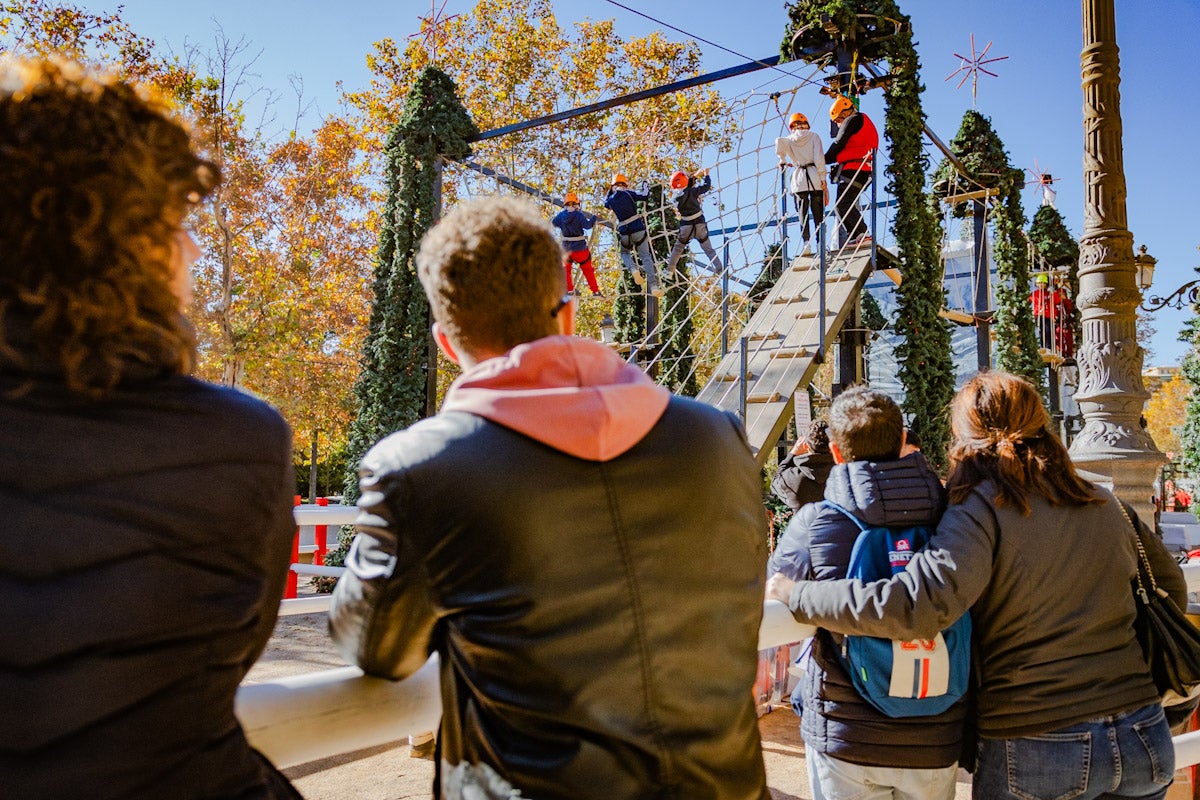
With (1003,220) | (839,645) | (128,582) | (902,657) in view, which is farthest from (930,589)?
(1003,220)

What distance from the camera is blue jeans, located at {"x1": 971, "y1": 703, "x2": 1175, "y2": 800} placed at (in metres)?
1.97

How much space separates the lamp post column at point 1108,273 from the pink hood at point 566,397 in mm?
5667

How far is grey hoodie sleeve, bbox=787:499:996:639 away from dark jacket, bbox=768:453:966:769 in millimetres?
100

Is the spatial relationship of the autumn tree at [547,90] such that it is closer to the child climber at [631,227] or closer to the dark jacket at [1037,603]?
the child climber at [631,227]

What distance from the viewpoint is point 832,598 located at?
203 centimetres

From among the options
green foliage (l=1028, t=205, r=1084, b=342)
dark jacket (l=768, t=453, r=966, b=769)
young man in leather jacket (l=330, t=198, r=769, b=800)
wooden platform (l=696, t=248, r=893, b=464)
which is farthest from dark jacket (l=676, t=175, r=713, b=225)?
young man in leather jacket (l=330, t=198, r=769, b=800)

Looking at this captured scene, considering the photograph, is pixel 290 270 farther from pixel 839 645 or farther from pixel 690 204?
pixel 839 645

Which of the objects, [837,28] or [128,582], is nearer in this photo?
[128,582]

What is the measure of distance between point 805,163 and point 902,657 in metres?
7.88

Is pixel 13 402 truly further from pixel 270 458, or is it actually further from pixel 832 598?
pixel 832 598

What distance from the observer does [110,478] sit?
930 millimetres

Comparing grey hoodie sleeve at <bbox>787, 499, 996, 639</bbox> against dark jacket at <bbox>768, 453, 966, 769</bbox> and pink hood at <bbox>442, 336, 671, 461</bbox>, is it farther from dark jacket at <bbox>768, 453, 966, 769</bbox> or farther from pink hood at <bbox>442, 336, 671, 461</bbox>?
pink hood at <bbox>442, 336, 671, 461</bbox>

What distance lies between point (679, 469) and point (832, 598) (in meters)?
0.97

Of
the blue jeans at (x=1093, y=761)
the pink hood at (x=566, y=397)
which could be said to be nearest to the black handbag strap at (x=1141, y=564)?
Result: the blue jeans at (x=1093, y=761)
